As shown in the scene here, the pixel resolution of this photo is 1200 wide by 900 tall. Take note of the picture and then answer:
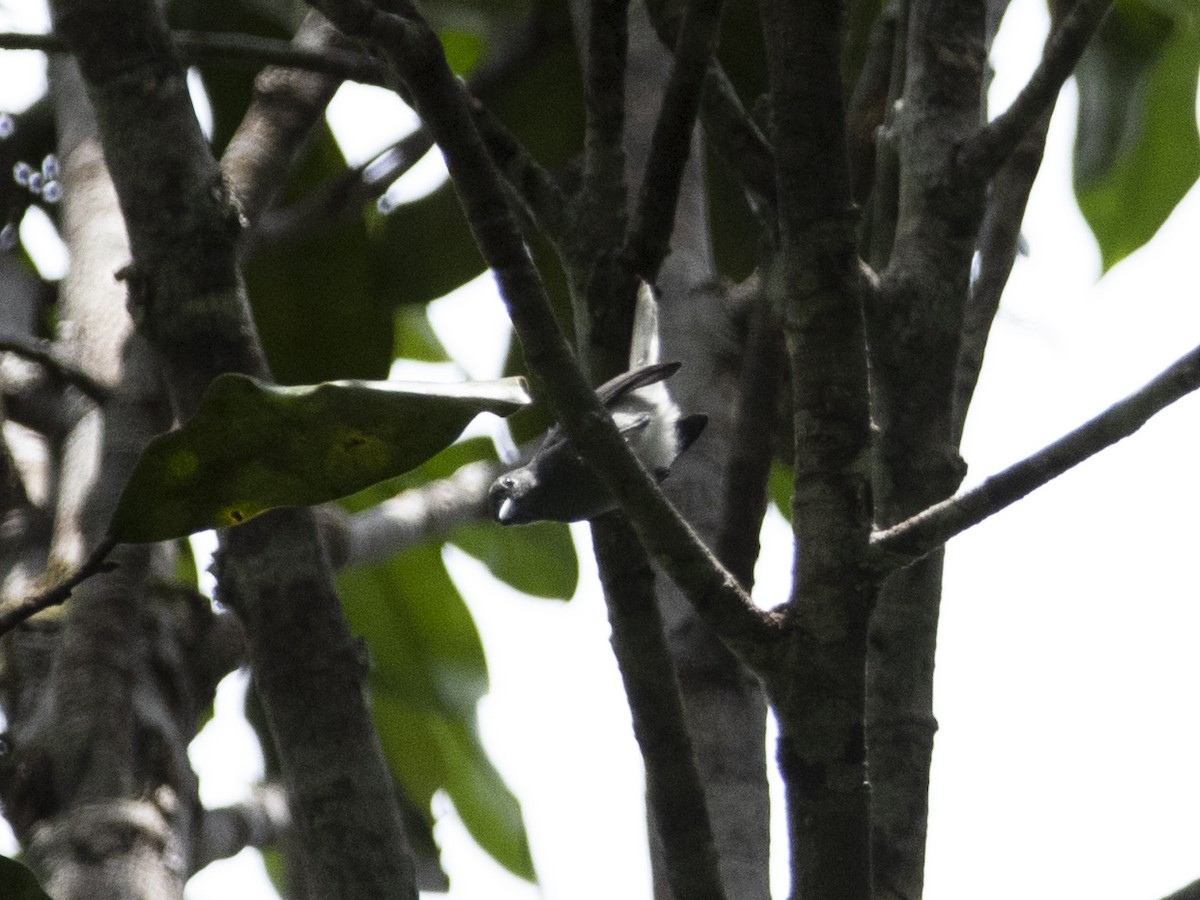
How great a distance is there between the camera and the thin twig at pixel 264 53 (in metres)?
1.73

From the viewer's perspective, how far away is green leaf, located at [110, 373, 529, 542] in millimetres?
1207

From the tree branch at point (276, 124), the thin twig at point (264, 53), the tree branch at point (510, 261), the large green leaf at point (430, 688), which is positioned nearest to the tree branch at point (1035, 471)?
the tree branch at point (510, 261)

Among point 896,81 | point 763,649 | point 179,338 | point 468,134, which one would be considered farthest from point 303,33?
point 763,649

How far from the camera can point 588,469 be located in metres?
1.53

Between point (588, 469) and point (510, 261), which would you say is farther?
point (588, 469)

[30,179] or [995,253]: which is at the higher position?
[30,179]

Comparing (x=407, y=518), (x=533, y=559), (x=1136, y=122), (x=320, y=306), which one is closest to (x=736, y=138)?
(x=407, y=518)

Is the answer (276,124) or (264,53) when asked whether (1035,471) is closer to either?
(264,53)

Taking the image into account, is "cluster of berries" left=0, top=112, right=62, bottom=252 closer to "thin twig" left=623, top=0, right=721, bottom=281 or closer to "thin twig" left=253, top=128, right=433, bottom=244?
"thin twig" left=253, top=128, right=433, bottom=244

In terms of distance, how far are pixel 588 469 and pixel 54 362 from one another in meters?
0.68

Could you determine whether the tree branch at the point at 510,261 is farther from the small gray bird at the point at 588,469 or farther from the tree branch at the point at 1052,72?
the tree branch at the point at 1052,72

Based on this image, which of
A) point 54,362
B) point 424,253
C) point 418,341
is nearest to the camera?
point 54,362

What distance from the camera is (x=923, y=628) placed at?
5.32ft

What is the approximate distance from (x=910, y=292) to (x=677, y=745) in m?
0.60
